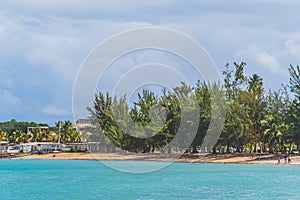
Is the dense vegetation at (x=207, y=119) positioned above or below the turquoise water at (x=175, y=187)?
above

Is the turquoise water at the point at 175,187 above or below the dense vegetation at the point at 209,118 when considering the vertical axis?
below

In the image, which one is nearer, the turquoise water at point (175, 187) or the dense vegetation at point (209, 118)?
the turquoise water at point (175, 187)

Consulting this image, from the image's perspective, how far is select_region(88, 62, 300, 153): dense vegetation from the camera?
62.9m

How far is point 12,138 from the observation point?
123625 mm

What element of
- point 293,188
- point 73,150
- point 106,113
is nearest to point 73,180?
point 293,188

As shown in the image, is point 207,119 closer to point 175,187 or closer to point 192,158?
point 192,158

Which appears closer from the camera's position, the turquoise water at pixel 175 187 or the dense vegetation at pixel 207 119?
the turquoise water at pixel 175 187

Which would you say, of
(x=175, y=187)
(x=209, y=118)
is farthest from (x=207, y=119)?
(x=175, y=187)

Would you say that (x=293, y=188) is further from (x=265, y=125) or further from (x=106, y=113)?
(x=106, y=113)

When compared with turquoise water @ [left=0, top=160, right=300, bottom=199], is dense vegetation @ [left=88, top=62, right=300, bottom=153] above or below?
above

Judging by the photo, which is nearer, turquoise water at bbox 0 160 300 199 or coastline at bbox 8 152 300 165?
turquoise water at bbox 0 160 300 199

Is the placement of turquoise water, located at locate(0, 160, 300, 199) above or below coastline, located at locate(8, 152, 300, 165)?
below

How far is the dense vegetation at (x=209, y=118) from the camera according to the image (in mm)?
62919

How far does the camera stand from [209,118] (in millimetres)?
66812
